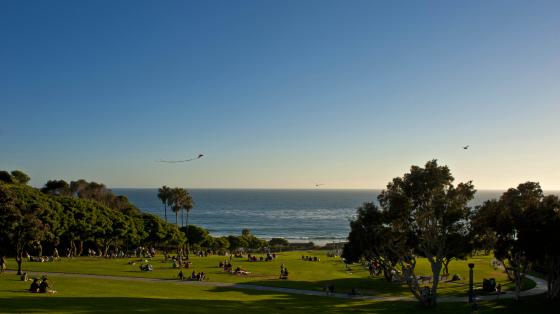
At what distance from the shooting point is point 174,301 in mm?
36688

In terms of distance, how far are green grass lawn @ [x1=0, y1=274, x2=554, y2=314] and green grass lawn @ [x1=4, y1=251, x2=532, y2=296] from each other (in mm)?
6507

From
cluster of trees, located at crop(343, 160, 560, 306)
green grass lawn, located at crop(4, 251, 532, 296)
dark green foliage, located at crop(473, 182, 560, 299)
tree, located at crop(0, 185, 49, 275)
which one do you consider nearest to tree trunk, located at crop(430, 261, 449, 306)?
cluster of trees, located at crop(343, 160, 560, 306)

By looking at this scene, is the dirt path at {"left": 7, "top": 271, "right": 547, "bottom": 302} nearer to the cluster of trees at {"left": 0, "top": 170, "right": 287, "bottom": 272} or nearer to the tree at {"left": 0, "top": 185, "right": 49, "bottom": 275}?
the tree at {"left": 0, "top": 185, "right": 49, "bottom": 275}

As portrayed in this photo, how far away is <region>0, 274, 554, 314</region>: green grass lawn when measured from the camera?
31391 mm

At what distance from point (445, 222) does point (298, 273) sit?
2560cm

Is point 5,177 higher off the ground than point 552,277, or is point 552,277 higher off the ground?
point 5,177

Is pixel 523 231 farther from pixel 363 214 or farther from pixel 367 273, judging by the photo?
pixel 367 273

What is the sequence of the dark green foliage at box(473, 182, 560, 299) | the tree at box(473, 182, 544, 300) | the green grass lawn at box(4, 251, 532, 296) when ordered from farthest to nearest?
1. the green grass lawn at box(4, 251, 532, 296)
2. the tree at box(473, 182, 544, 300)
3. the dark green foliage at box(473, 182, 560, 299)

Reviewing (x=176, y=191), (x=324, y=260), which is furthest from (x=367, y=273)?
(x=176, y=191)

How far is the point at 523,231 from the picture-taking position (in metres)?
39.5

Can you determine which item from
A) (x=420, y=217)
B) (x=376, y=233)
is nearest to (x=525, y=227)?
(x=420, y=217)

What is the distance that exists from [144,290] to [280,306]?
12687 mm

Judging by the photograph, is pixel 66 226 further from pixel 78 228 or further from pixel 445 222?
pixel 445 222

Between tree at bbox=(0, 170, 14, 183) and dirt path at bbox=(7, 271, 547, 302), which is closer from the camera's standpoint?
dirt path at bbox=(7, 271, 547, 302)
